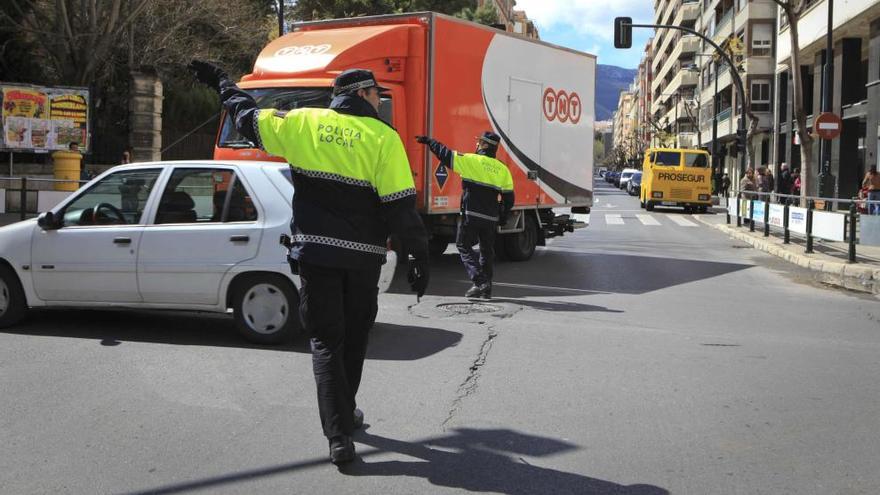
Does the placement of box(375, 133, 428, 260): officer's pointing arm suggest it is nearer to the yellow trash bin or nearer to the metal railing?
the metal railing

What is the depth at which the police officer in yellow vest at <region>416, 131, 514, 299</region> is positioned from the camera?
980cm

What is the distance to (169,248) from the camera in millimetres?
7086

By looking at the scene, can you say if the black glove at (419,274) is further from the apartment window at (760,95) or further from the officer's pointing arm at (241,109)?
the apartment window at (760,95)

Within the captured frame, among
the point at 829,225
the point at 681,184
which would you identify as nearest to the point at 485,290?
the point at 829,225

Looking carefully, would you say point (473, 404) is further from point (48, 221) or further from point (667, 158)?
point (667, 158)

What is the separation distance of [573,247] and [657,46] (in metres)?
95.8

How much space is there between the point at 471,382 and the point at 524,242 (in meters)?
8.42

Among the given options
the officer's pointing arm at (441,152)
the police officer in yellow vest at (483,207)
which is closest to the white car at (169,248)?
the officer's pointing arm at (441,152)

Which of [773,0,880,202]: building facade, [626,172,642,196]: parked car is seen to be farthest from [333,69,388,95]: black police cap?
[626,172,642,196]: parked car

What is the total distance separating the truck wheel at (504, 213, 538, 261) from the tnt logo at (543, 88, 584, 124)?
172 cm

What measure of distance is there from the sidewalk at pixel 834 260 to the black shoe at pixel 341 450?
30.8 feet

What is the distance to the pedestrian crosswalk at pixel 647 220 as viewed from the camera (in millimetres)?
25641

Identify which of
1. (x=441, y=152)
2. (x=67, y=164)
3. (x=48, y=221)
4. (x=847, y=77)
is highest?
(x=847, y=77)

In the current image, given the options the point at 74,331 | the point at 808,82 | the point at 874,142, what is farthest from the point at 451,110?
the point at 808,82
